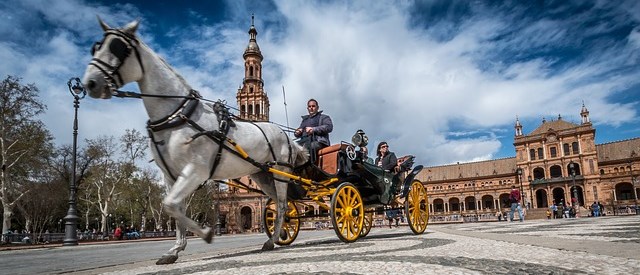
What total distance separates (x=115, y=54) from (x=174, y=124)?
91cm

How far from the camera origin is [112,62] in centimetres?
414

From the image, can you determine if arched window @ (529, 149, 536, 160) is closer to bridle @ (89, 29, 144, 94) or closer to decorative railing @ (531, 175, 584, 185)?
decorative railing @ (531, 175, 584, 185)

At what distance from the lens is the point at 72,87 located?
15.2 metres

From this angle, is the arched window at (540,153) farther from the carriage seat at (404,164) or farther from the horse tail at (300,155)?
the horse tail at (300,155)

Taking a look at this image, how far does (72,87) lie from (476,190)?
2984 inches

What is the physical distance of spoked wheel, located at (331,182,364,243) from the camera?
603 cm

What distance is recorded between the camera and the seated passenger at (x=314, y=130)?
6648mm

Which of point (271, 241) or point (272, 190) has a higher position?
point (272, 190)

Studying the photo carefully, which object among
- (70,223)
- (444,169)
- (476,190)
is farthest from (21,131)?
(444,169)

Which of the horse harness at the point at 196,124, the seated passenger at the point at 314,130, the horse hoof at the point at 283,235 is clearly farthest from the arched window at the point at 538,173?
the horse harness at the point at 196,124

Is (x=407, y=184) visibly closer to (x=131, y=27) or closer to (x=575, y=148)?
(x=131, y=27)

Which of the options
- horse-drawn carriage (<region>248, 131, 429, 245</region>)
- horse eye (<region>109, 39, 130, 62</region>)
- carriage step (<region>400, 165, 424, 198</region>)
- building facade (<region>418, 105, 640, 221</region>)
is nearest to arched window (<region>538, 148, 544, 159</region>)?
building facade (<region>418, 105, 640, 221</region>)

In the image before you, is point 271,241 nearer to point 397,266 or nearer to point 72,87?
point 397,266

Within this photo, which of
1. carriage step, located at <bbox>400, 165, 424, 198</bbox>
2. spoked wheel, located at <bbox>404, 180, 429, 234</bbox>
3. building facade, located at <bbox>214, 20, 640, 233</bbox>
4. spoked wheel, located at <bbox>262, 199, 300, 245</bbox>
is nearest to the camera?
spoked wheel, located at <bbox>262, 199, 300, 245</bbox>
